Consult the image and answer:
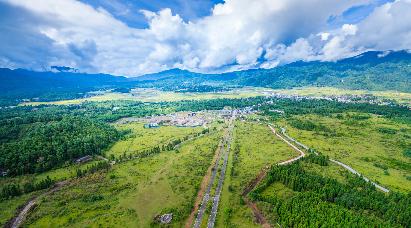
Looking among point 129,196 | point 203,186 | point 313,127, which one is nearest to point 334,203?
point 203,186

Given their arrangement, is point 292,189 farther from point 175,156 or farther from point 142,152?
point 142,152

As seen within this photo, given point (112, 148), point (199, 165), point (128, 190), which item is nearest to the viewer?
point (128, 190)

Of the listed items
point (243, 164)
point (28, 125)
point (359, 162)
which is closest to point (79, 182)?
point (243, 164)

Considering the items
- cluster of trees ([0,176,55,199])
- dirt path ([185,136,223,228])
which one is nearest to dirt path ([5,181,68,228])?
cluster of trees ([0,176,55,199])

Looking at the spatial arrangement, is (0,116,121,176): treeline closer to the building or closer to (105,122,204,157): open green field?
(105,122,204,157): open green field

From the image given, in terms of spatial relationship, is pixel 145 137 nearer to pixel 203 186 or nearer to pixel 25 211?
pixel 203 186
